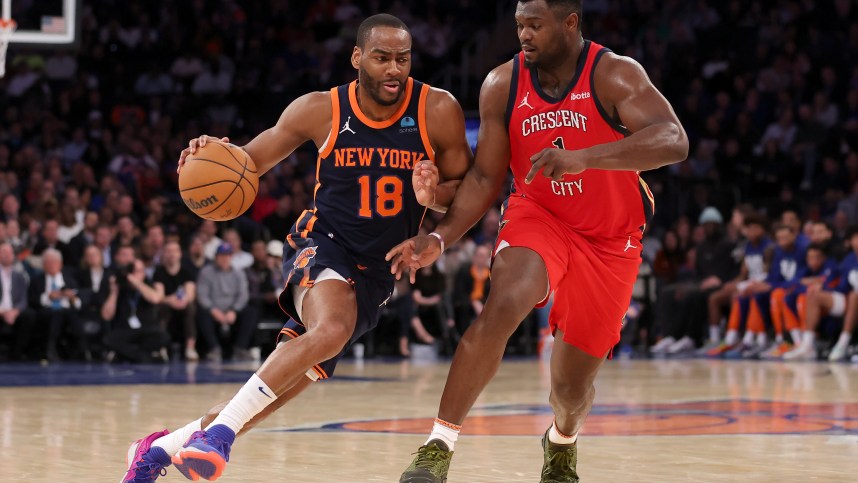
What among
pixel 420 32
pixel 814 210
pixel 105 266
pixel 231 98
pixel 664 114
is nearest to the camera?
pixel 664 114

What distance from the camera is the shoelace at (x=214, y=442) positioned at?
15.3 feet

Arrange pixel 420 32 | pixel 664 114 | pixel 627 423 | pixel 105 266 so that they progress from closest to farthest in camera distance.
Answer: pixel 664 114
pixel 627 423
pixel 105 266
pixel 420 32

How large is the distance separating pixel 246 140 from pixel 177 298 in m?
5.53

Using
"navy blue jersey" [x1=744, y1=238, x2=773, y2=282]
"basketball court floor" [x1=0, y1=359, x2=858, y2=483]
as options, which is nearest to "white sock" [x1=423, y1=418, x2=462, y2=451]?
"basketball court floor" [x1=0, y1=359, x2=858, y2=483]

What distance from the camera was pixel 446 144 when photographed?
5602 mm

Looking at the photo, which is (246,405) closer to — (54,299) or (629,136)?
(629,136)

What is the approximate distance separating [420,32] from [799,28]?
6.43m

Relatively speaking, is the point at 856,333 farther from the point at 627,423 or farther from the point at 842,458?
the point at 842,458

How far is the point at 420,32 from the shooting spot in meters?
22.6

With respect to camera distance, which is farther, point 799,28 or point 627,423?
point 799,28

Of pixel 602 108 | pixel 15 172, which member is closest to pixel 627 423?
pixel 602 108

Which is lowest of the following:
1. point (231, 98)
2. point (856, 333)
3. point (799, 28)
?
point (856, 333)

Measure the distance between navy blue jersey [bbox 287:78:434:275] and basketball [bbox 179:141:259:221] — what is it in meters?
0.30

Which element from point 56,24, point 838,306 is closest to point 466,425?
point 56,24
